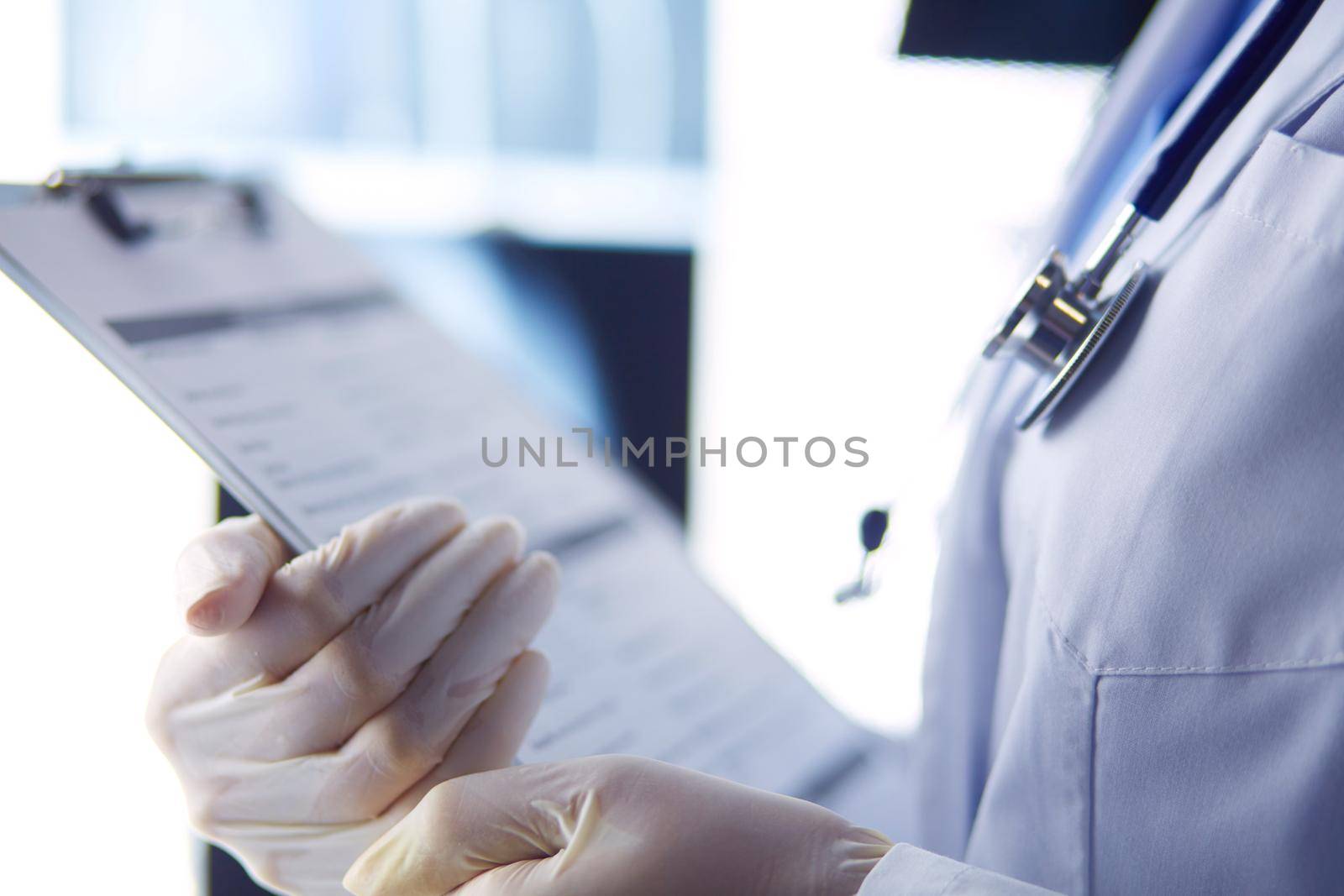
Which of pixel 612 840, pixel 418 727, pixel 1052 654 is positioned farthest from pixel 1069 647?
pixel 418 727

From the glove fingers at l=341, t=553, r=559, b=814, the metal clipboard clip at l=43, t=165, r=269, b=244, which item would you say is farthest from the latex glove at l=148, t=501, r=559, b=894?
the metal clipboard clip at l=43, t=165, r=269, b=244

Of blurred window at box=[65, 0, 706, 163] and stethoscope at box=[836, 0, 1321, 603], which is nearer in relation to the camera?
stethoscope at box=[836, 0, 1321, 603]

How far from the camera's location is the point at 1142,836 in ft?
1.55

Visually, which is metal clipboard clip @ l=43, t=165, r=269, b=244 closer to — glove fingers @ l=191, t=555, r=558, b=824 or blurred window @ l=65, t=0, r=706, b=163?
glove fingers @ l=191, t=555, r=558, b=824

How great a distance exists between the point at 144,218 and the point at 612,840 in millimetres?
586

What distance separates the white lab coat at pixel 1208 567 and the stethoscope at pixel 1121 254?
0.02 m

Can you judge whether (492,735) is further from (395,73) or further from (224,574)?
(395,73)

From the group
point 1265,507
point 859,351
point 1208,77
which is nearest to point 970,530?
point 1265,507

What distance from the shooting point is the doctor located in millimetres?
424

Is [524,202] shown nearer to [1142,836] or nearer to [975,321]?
[975,321]

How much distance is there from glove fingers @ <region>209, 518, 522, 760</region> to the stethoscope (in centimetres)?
35

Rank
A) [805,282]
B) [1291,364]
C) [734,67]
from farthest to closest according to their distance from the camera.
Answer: [805,282] < [734,67] < [1291,364]

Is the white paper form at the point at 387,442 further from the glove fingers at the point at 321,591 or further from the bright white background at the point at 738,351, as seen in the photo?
the bright white background at the point at 738,351

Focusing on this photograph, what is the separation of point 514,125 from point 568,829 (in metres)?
1.15
